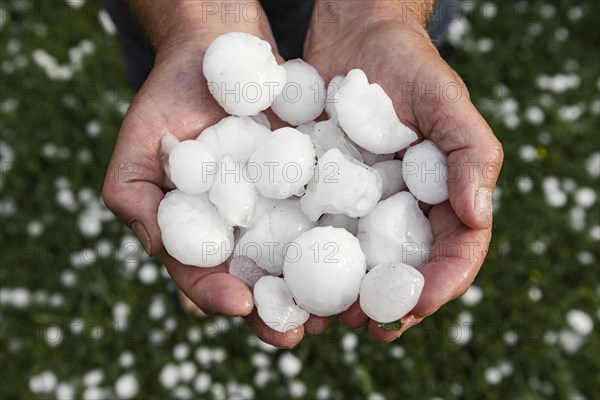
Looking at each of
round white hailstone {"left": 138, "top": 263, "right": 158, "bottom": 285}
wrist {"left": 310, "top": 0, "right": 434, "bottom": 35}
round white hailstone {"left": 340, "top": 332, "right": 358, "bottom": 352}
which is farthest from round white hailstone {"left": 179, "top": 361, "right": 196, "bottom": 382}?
wrist {"left": 310, "top": 0, "right": 434, "bottom": 35}

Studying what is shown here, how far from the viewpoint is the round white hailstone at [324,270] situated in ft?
3.50

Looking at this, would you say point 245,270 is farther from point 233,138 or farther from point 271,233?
point 233,138

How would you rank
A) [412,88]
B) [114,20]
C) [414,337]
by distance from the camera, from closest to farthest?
[412,88] → [114,20] → [414,337]

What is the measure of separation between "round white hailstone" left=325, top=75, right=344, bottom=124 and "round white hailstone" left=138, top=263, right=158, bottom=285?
725 mm

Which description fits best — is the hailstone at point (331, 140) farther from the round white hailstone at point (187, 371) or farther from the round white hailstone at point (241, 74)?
the round white hailstone at point (187, 371)

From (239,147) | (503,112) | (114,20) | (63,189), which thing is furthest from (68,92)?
(503,112)

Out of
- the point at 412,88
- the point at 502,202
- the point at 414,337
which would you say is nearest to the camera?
the point at 412,88

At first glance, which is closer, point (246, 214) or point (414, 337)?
point (246, 214)

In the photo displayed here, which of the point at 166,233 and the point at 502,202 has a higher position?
the point at 166,233

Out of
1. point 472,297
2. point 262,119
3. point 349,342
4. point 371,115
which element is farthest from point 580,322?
point 262,119

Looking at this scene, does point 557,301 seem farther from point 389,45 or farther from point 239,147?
point 239,147

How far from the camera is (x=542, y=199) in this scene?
186 cm

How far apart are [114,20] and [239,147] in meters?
0.57

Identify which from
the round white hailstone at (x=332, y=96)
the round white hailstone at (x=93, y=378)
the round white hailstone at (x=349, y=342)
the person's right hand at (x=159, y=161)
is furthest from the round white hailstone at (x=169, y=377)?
the round white hailstone at (x=332, y=96)
